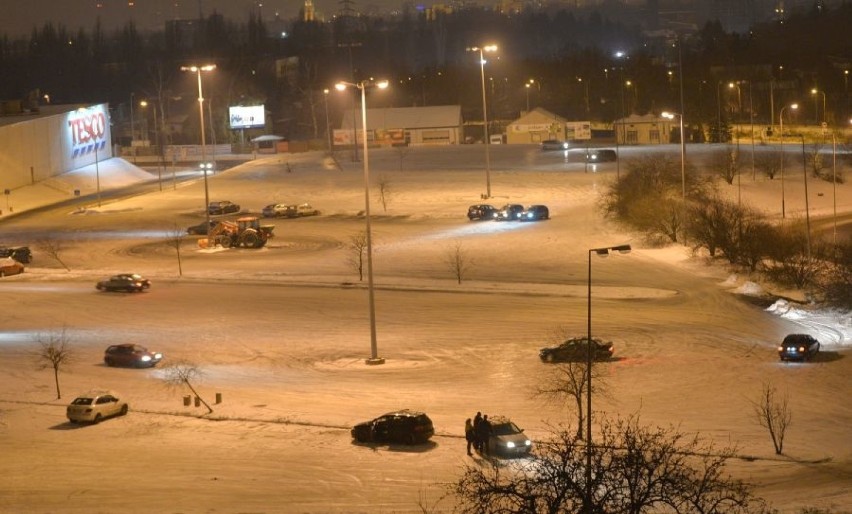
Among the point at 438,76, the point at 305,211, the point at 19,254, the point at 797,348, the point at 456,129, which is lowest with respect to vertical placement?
the point at 797,348

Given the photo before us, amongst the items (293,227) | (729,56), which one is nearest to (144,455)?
(293,227)

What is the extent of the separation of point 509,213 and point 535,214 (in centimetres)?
131

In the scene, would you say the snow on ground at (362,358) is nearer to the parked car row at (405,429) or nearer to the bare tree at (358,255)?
the parked car row at (405,429)

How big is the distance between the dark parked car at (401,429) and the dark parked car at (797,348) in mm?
11586

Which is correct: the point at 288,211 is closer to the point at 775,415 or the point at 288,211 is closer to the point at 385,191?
the point at 385,191

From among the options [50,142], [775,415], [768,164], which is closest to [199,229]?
[50,142]

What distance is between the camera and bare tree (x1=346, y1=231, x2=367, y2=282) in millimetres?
44531

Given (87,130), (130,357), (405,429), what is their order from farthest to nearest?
(87,130) < (130,357) < (405,429)

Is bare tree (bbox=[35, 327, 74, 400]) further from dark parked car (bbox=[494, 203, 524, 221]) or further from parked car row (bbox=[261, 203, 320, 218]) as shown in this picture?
parked car row (bbox=[261, 203, 320, 218])

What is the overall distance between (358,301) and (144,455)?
1780 centimetres

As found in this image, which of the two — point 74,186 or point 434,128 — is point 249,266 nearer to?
point 74,186

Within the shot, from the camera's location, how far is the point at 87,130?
85.4 metres

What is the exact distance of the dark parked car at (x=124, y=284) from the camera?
140 ft

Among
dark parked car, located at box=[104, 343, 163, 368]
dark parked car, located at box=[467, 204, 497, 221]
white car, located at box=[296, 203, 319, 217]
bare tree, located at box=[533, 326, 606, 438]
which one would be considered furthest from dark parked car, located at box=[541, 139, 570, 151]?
bare tree, located at box=[533, 326, 606, 438]
